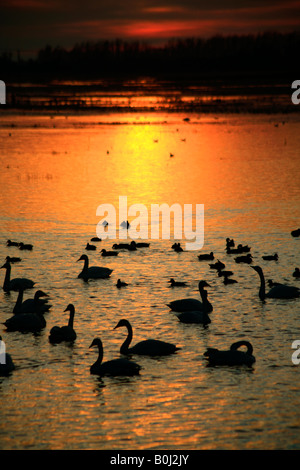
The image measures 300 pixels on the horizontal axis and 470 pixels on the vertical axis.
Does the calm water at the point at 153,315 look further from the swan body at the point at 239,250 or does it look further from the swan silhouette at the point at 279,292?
the swan body at the point at 239,250

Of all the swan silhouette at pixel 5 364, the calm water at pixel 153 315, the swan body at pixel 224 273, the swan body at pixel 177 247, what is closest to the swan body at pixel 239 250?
the calm water at pixel 153 315

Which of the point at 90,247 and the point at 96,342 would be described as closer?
the point at 96,342

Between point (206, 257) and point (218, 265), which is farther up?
point (206, 257)

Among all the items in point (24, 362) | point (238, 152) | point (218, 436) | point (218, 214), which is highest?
point (238, 152)

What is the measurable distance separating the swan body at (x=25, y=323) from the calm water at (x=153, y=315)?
0.22 meters

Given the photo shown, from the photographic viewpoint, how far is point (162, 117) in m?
75.1

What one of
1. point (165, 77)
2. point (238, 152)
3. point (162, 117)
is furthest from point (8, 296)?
point (165, 77)

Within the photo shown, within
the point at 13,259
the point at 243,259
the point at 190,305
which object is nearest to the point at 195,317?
the point at 190,305

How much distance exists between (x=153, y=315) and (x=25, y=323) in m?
2.77

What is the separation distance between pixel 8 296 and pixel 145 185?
1851cm

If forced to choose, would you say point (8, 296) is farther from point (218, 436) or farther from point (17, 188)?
point (17, 188)

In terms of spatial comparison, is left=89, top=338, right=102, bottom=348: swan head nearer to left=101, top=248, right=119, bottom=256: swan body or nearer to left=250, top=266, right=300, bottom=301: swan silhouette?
left=250, top=266, right=300, bottom=301: swan silhouette

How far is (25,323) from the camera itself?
1661cm

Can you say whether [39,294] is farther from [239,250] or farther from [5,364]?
[239,250]
